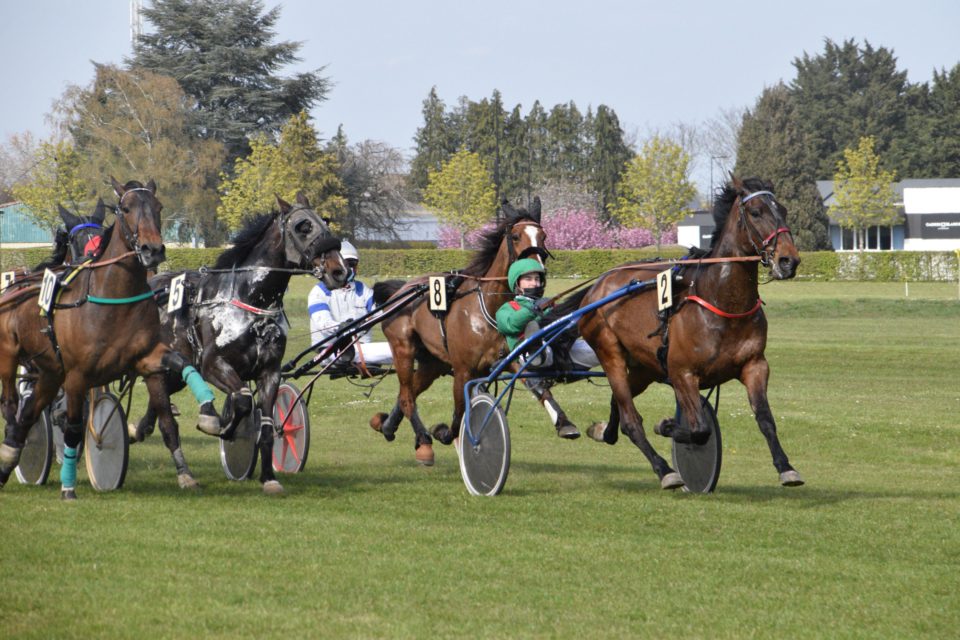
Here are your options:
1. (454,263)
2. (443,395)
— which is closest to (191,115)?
(454,263)

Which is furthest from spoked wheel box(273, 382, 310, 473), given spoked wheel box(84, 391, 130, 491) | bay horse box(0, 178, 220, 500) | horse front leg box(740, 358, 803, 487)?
horse front leg box(740, 358, 803, 487)

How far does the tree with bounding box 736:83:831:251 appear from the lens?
6381cm

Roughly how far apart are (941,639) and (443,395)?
12.3m

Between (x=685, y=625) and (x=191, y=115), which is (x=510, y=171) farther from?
(x=685, y=625)

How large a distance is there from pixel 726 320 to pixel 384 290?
13.4ft

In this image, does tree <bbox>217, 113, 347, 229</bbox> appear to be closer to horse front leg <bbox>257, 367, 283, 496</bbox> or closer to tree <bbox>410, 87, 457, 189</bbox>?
tree <bbox>410, 87, 457, 189</bbox>

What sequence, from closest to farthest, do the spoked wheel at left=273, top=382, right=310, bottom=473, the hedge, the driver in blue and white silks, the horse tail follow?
1. the spoked wheel at left=273, top=382, right=310, bottom=473
2. the driver in blue and white silks
3. the horse tail
4. the hedge

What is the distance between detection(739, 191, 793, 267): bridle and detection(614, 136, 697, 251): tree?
56.8 m

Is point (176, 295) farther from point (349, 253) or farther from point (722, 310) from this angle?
point (722, 310)

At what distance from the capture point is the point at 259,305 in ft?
29.0

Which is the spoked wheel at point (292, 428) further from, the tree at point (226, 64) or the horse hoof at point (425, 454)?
the tree at point (226, 64)

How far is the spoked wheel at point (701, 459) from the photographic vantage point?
26.5 ft

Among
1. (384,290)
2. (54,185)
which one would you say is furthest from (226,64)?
(384,290)

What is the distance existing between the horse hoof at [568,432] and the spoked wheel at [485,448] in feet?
1.84
